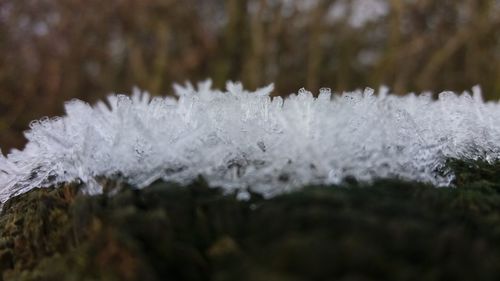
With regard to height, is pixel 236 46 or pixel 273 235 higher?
pixel 236 46

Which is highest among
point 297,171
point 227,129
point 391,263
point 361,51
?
point 361,51

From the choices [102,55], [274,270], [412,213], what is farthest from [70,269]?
[102,55]

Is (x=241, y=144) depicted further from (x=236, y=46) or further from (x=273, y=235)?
(x=236, y=46)

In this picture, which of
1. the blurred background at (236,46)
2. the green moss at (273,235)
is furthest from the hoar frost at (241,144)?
the blurred background at (236,46)

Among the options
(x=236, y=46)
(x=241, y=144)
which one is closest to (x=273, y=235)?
(x=241, y=144)

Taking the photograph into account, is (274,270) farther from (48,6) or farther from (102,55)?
(102,55)

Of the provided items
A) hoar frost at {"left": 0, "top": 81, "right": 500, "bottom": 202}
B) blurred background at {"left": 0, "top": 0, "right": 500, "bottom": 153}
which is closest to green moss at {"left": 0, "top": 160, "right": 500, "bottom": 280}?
hoar frost at {"left": 0, "top": 81, "right": 500, "bottom": 202}
